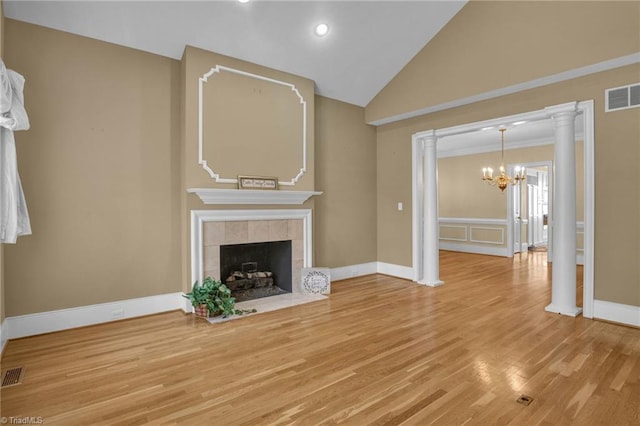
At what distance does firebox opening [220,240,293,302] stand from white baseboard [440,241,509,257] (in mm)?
5686

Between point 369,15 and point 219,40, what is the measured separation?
1806 millimetres

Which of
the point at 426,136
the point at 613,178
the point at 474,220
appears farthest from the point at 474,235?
the point at 613,178

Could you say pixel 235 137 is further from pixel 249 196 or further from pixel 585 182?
pixel 585 182

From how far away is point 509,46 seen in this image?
3.92m

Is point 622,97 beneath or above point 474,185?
above

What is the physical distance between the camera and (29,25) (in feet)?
10.3

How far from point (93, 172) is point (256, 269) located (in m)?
2.31

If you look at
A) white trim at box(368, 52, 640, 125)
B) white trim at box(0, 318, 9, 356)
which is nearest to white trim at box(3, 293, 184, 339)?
white trim at box(0, 318, 9, 356)

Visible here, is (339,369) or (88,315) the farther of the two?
(88,315)

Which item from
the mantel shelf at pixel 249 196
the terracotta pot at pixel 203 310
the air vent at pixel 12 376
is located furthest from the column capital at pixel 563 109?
the air vent at pixel 12 376

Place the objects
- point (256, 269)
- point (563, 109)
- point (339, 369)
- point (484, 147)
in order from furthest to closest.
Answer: point (484, 147), point (256, 269), point (563, 109), point (339, 369)

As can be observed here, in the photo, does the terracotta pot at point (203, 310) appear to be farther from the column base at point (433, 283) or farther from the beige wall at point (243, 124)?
the column base at point (433, 283)

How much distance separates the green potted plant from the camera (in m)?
3.62

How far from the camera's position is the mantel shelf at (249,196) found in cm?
379
